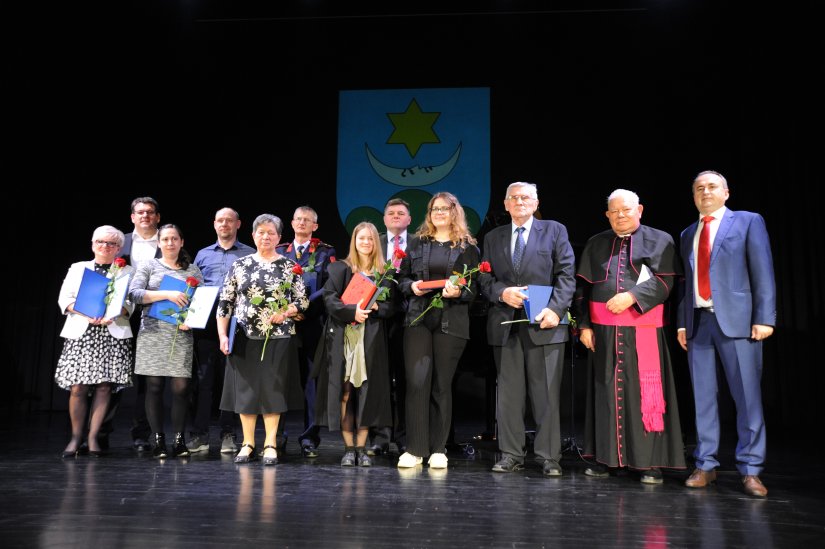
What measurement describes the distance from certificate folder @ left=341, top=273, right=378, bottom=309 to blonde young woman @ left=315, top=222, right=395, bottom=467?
0.11 ft

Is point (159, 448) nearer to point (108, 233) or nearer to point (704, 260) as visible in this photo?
point (108, 233)

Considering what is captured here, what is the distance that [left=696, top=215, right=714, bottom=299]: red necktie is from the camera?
340 centimetres

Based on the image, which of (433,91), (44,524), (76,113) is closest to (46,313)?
(76,113)

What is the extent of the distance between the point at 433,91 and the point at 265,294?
393cm

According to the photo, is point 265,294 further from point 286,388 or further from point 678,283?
point 678,283

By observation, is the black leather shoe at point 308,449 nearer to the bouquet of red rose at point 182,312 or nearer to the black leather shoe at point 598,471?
the bouquet of red rose at point 182,312

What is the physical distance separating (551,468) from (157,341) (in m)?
2.52

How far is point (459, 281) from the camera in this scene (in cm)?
357

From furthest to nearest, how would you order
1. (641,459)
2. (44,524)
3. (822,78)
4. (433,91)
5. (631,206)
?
(433,91) < (822,78) < (631,206) < (641,459) < (44,524)

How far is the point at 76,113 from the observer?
7160mm

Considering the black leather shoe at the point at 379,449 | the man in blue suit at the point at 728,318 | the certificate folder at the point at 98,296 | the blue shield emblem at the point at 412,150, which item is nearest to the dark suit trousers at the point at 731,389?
the man in blue suit at the point at 728,318

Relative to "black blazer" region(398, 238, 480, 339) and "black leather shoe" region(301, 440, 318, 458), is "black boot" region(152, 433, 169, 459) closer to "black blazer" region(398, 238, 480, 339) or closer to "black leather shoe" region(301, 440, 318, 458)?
"black leather shoe" region(301, 440, 318, 458)

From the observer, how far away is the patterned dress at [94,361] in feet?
13.2

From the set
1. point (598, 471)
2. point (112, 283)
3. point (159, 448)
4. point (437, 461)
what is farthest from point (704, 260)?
point (112, 283)
